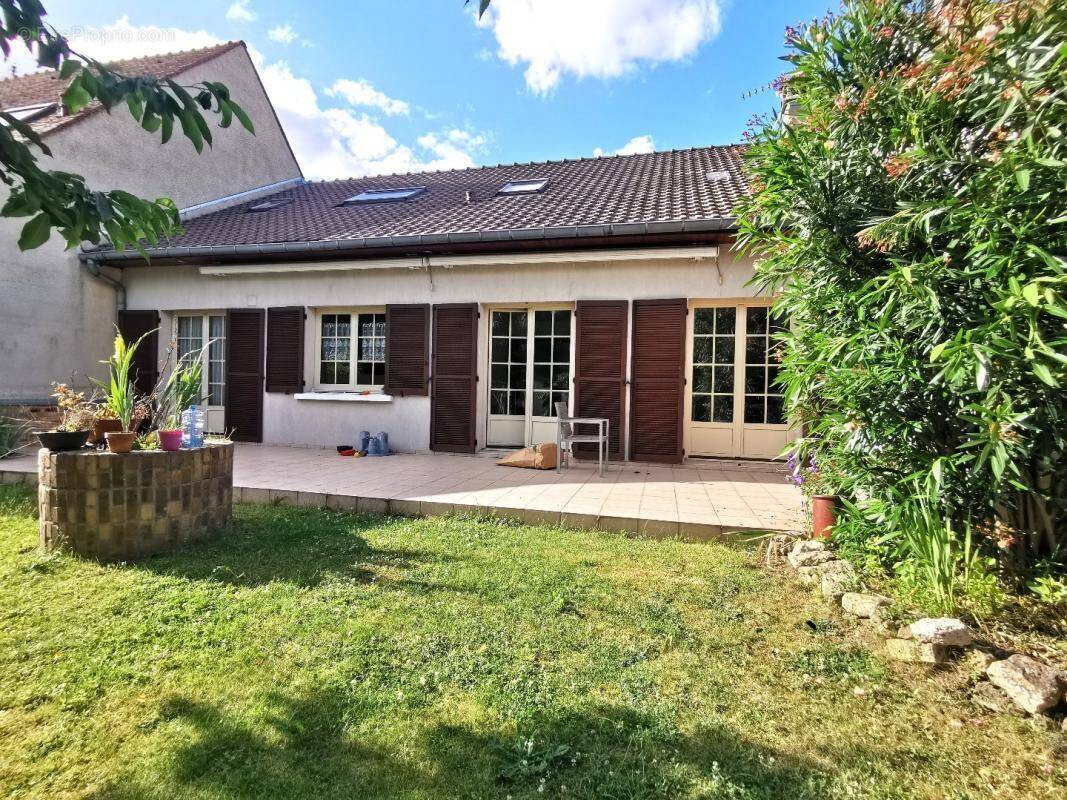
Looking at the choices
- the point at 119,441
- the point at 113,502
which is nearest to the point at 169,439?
the point at 119,441

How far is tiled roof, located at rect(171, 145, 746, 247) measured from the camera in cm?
678

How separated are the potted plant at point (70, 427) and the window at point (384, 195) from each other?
703 cm

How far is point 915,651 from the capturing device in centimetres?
199

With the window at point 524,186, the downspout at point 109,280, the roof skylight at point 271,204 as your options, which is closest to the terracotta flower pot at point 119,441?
the downspout at point 109,280

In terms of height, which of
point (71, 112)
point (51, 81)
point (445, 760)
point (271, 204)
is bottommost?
point (445, 760)

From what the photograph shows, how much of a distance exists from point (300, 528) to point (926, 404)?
3893 mm

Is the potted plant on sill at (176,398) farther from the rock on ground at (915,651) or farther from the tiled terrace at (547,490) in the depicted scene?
the rock on ground at (915,651)

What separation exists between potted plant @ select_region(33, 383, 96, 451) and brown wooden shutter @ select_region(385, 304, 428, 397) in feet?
12.8

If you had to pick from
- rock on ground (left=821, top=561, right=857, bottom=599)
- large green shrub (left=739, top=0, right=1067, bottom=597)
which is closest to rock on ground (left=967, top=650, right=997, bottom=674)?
large green shrub (left=739, top=0, right=1067, bottom=597)

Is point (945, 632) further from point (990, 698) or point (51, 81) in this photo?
point (51, 81)

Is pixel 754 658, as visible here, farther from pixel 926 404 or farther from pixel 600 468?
pixel 600 468

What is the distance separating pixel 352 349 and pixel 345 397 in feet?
2.71

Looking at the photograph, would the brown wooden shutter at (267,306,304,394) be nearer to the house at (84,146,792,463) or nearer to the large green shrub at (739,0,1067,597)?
the house at (84,146,792,463)

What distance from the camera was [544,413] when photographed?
279 inches
